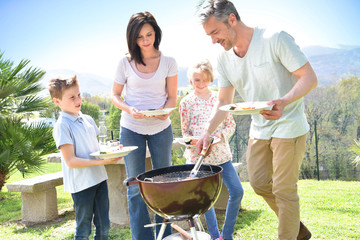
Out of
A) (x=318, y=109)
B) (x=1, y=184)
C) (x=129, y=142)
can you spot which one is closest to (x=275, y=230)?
(x=129, y=142)

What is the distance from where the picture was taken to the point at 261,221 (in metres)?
3.79

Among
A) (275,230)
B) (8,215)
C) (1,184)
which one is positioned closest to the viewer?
(275,230)

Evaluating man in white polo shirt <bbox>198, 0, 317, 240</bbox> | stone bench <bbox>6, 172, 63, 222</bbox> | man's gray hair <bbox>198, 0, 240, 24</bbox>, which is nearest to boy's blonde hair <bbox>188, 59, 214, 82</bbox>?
man in white polo shirt <bbox>198, 0, 317, 240</bbox>

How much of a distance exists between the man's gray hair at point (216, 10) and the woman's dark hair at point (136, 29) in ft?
1.82

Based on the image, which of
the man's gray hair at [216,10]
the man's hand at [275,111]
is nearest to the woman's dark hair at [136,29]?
the man's gray hair at [216,10]

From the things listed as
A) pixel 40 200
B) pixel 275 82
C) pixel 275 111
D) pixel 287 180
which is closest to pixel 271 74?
pixel 275 82

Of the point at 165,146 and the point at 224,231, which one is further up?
the point at 165,146

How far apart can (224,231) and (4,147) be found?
4.66m

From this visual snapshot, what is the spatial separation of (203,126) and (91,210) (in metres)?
1.16

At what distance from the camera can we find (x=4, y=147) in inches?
242

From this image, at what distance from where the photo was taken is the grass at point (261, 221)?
344 centimetres

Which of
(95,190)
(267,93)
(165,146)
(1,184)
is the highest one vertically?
(267,93)

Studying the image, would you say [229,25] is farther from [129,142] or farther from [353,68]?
[353,68]

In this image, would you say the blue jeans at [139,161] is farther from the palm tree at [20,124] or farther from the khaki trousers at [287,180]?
the palm tree at [20,124]
